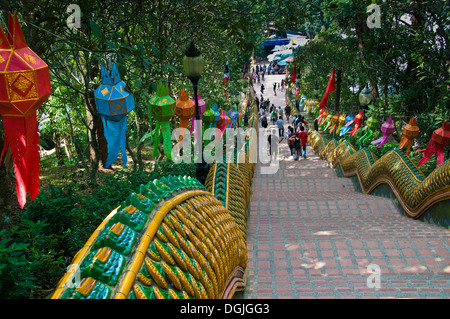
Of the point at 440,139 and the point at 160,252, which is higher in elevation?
the point at 160,252

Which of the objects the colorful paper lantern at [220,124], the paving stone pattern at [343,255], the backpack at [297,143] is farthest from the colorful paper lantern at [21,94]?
the backpack at [297,143]

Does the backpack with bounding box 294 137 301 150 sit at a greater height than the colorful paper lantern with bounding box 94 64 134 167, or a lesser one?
lesser

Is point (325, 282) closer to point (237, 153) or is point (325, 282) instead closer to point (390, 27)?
point (237, 153)

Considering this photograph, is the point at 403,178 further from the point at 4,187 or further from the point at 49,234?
the point at 4,187

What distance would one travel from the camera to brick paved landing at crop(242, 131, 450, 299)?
3.91 meters

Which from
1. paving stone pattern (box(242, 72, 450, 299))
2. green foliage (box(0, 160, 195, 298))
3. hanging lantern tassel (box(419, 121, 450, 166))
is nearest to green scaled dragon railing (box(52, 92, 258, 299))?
paving stone pattern (box(242, 72, 450, 299))

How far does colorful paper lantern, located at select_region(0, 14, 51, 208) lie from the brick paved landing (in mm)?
2346

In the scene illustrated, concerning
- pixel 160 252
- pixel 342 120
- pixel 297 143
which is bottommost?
pixel 297 143

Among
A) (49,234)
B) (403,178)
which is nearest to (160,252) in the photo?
(49,234)

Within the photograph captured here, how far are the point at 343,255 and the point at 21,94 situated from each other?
12.3 ft

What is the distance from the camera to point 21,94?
2990 mm

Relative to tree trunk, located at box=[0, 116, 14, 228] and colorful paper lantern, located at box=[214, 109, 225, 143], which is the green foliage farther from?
colorful paper lantern, located at box=[214, 109, 225, 143]
